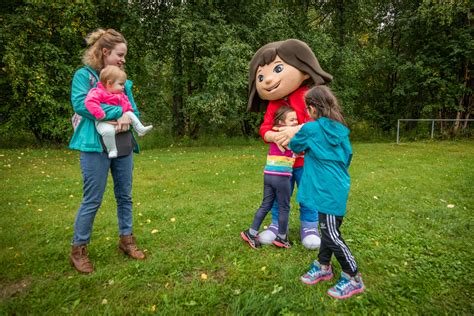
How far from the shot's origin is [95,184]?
10.6ft

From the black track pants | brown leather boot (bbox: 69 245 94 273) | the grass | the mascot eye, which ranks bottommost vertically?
the grass

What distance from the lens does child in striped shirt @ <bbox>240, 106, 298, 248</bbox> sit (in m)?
3.74

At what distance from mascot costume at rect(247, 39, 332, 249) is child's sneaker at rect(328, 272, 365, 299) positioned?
84 cm

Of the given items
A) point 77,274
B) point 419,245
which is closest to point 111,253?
point 77,274

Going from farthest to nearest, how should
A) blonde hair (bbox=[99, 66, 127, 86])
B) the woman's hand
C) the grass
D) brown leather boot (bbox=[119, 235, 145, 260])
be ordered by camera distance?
1. brown leather boot (bbox=[119, 235, 145, 260])
2. the woman's hand
3. blonde hair (bbox=[99, 66, 127, 86])
4. the grass

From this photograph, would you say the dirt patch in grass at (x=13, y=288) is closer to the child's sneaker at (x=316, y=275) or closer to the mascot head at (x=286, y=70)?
the child's sneaker at (x=316, y=275)

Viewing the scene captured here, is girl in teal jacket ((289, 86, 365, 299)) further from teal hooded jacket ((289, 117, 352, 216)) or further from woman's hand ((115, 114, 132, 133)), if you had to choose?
woman's hand ((115, 114, 132, 133))

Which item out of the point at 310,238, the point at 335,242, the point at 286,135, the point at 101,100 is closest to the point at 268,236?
the point at 310,238

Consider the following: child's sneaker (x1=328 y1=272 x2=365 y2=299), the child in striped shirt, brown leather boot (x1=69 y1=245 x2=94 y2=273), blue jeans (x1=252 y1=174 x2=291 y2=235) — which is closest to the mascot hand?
the child in striped shirt

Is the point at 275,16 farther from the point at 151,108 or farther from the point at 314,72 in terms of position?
the point at 314,72

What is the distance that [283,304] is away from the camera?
9.08 feet

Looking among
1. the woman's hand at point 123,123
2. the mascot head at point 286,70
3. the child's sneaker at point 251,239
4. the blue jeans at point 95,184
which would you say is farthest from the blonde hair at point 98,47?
the child's sneaker at point 251,239

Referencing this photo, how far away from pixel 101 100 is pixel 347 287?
2.79m

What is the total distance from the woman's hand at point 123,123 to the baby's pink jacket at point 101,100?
0.26 ft
